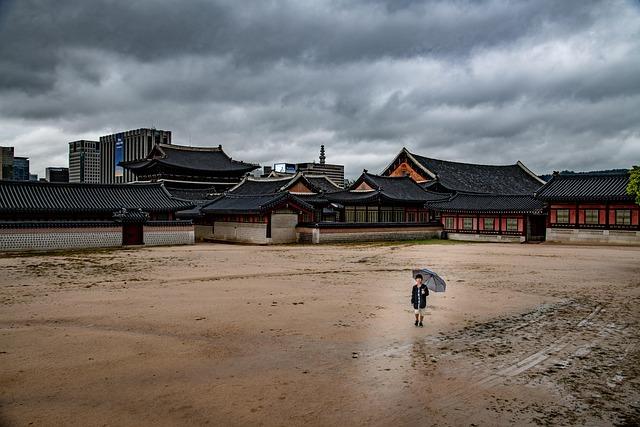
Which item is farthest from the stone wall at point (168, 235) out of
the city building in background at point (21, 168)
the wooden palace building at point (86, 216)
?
the city building in background at point (21, 168)

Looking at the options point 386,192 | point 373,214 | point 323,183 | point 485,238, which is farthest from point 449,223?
point 323,183

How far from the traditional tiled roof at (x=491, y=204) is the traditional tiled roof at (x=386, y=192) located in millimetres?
2767

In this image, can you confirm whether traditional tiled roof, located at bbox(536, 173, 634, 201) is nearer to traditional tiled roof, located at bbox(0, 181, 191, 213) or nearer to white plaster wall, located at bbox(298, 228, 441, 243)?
white plaster wall, located at bbox(298, 228, 441, 243)

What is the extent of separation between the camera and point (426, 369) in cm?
1109

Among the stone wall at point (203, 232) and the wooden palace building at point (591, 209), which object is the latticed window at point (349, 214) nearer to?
the stone wall at point (203, 232)

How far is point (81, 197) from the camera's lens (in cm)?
4278

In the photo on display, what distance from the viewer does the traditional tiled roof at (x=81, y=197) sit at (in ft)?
128

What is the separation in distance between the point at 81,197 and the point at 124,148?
136 metres

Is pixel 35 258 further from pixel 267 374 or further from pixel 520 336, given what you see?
pixel 520 336

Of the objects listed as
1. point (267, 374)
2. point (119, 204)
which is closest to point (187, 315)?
point (267, 374)

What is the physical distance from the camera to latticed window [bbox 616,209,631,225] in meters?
43.8

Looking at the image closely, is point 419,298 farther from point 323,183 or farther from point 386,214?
point 323,183

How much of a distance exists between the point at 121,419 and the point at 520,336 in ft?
34.3

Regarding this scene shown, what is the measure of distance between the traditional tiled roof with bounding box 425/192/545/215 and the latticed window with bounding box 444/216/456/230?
1.67 meters
